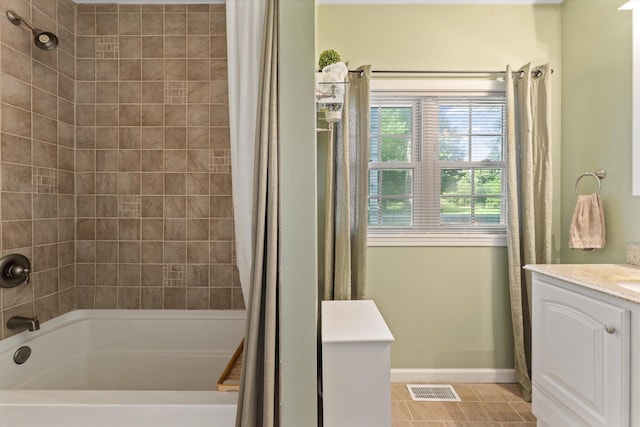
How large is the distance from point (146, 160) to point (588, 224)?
108 inches

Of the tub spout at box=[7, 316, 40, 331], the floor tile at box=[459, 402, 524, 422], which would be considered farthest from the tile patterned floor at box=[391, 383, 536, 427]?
the tub spout at box=[7, 316, 40, 331]

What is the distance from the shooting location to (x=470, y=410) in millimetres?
2092

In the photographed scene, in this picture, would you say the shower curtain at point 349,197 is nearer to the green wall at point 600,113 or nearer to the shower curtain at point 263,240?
the shower curtain at point 263,240

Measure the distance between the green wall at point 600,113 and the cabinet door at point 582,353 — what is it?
74 cm

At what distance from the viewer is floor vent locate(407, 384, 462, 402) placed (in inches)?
86.9

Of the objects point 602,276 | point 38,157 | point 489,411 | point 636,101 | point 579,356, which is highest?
point 636,101

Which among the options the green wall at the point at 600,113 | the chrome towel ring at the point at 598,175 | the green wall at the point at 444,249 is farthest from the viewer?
the green wall at the point at 444,249

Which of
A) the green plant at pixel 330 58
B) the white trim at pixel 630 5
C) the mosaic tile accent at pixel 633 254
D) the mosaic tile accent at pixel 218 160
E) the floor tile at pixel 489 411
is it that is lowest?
the floor tile at pixel 489 411

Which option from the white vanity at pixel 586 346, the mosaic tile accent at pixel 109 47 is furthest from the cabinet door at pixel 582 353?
the mosaic tile accent at pixel 109 47

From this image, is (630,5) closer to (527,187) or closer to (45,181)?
(527,187)

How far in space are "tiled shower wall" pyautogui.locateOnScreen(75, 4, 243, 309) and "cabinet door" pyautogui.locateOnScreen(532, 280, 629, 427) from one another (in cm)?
172

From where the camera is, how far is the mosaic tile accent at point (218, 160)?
7.25 feet

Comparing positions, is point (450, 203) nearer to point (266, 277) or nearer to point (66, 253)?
point (266, 277)

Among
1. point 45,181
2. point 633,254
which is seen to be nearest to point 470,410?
point 633,254
